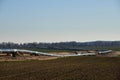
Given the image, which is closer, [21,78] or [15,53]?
[21,78]

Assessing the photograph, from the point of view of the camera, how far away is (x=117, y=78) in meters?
23.3

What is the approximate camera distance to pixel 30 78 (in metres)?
24.2

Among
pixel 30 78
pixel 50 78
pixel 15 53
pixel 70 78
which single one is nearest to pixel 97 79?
pixel 70 78

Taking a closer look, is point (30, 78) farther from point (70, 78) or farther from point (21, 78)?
point (70, 78)

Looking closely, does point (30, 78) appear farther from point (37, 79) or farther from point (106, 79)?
point (106, 79)

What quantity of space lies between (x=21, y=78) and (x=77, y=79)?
462 cm

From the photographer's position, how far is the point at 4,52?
69.6 m

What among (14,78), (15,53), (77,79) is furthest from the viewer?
(15,53)

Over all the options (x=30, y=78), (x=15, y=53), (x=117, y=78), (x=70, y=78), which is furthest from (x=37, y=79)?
(x=15, y=53)

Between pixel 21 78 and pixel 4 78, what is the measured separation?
1464 millimetres

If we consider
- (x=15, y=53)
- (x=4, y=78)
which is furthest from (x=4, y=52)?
(x=4, y=78)

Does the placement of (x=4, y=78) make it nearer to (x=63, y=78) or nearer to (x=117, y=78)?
(x=63, y=78)

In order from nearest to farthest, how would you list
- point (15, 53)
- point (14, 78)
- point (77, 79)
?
1. point (77, 79)
2. point (14, 78)
3. point (15, 53)

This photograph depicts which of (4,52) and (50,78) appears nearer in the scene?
(50,78)
